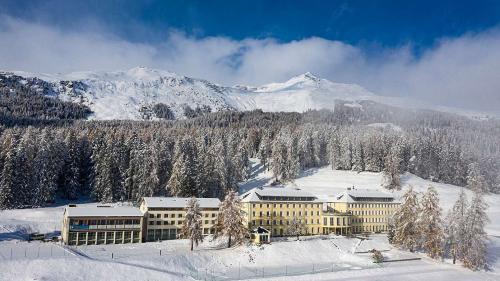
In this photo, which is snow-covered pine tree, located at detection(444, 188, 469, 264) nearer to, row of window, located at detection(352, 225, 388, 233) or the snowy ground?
the snowy ground

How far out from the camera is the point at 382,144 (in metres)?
154

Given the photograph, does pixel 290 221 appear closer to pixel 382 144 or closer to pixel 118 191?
pixel 118 191

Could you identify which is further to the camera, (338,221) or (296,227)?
(338,221)

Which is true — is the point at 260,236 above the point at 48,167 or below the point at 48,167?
below

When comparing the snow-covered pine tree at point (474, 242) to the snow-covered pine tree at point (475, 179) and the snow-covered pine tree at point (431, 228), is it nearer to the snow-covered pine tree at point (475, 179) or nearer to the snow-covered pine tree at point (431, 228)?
the snow-covered pine tree at point (431, 228)

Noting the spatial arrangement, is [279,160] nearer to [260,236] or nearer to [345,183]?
[345,183]

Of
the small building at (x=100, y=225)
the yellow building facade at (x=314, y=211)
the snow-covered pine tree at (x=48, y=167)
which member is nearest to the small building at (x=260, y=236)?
the yellow building facade at (x=314, y=211)

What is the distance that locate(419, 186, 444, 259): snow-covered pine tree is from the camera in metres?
80.4

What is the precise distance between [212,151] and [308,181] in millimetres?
35269

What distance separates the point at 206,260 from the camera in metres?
70.9

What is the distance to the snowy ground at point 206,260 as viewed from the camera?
58.7 m

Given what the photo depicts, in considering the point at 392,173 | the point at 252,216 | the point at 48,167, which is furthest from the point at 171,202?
the point at 392,173

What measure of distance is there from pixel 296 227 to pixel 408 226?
927 inches

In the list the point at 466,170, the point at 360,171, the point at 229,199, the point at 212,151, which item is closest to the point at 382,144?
the point at 360,171
